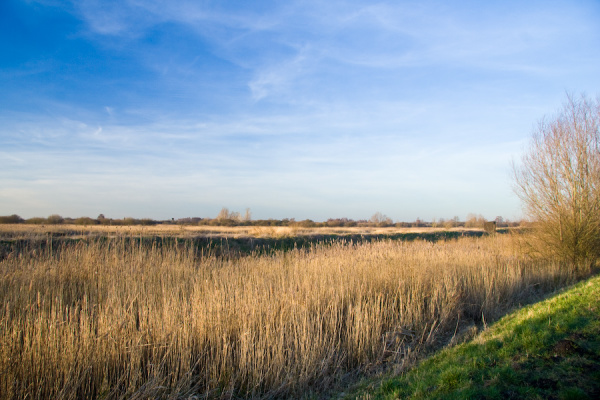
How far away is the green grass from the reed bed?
961 millimetres

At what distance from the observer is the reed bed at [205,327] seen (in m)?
3.41

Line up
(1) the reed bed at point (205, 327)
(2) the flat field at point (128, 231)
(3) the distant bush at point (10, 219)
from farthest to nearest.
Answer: (3) the distant bush at point (10, 219) → (2) the flat field at point (128, 231) → (1) the reed bed at point (205, 327)

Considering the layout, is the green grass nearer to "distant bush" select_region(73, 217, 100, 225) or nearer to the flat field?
the flat field

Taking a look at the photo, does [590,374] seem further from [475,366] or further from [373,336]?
[373,336]

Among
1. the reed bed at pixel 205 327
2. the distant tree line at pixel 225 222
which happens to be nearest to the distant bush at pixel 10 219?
the distant tree line at pixel 225 222

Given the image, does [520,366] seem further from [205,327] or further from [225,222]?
[225,222]

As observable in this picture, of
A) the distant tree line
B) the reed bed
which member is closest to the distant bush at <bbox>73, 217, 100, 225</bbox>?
the distant tree line

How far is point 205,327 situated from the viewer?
4.38 m

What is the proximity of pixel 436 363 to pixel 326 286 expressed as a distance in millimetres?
2369

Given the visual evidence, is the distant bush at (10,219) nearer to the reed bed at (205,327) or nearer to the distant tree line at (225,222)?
the distant tree line at (225,222)

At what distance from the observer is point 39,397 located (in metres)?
3.08

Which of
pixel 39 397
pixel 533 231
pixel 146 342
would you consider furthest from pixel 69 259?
pixel 533 231

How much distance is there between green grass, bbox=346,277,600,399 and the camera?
2955 millimetres

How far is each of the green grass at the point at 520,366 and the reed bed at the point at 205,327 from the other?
0.96m
